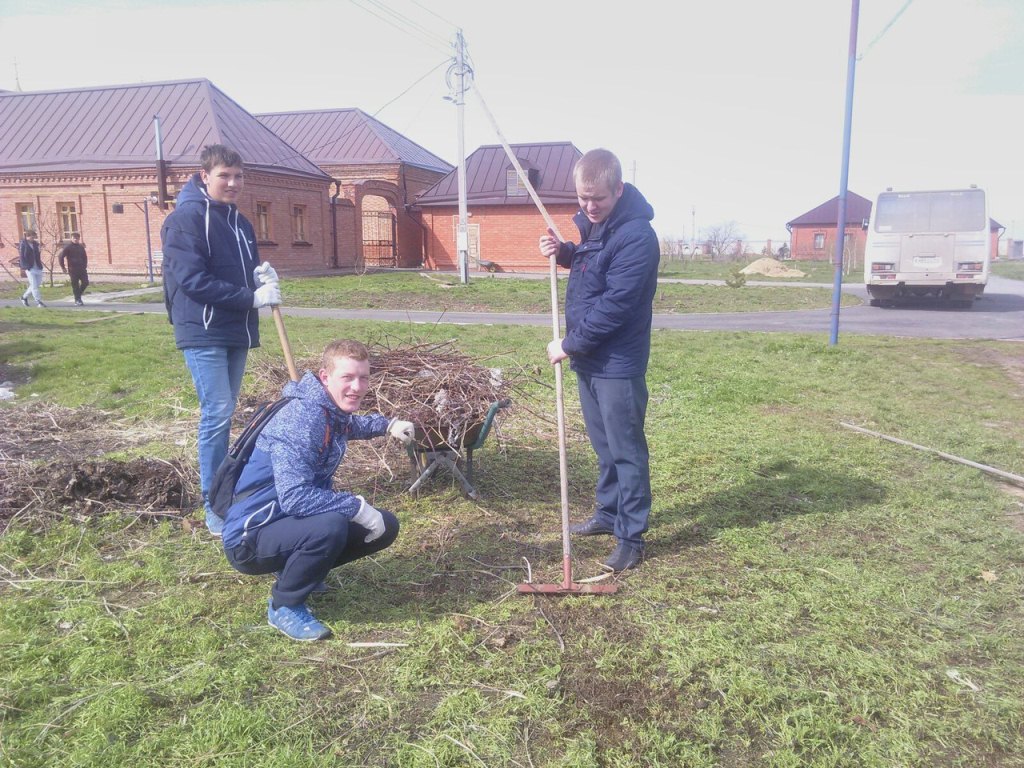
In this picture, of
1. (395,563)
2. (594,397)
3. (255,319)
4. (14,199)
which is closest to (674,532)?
(594,397)

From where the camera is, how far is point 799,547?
13.9 ft

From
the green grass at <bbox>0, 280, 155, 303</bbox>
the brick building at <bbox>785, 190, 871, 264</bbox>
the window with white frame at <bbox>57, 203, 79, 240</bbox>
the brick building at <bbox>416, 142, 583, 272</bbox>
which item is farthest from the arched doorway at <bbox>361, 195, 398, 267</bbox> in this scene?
the brick building at <bbox>785, 190, 871, 264</bbox>

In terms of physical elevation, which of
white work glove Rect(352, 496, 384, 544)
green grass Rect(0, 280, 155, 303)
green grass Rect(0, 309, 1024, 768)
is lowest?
green grass Rect(0, 309, 1024, 768)

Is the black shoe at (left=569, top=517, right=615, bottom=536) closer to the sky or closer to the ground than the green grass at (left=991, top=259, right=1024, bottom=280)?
closer to the ground

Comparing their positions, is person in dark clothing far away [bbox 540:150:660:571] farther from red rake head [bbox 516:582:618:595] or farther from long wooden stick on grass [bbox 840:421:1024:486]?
long wooden stick on grass [bbox 840:421:1024:486]

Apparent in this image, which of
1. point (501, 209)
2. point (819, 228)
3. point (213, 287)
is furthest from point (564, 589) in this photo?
point (819, 228)

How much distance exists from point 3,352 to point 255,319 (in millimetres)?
7218

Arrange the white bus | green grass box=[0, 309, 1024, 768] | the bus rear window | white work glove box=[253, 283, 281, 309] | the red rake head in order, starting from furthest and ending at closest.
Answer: the bus rear window → the white bus → white work glove box=[253, 283, 281, 309] → the red rake head → green grass box=[0, 309, 1024, 768]

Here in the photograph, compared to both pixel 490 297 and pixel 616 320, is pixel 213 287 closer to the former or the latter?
pixel 616 320

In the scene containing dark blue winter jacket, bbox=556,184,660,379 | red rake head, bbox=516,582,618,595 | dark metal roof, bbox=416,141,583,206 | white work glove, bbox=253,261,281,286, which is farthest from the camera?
dark metal roof, bbox=416,141,583,206

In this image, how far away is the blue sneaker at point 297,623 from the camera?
3.17m

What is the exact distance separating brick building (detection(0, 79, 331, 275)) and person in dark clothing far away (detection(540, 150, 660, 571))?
79.6 ft

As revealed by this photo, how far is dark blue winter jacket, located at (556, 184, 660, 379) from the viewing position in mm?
3748

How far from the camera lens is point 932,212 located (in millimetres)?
17594
